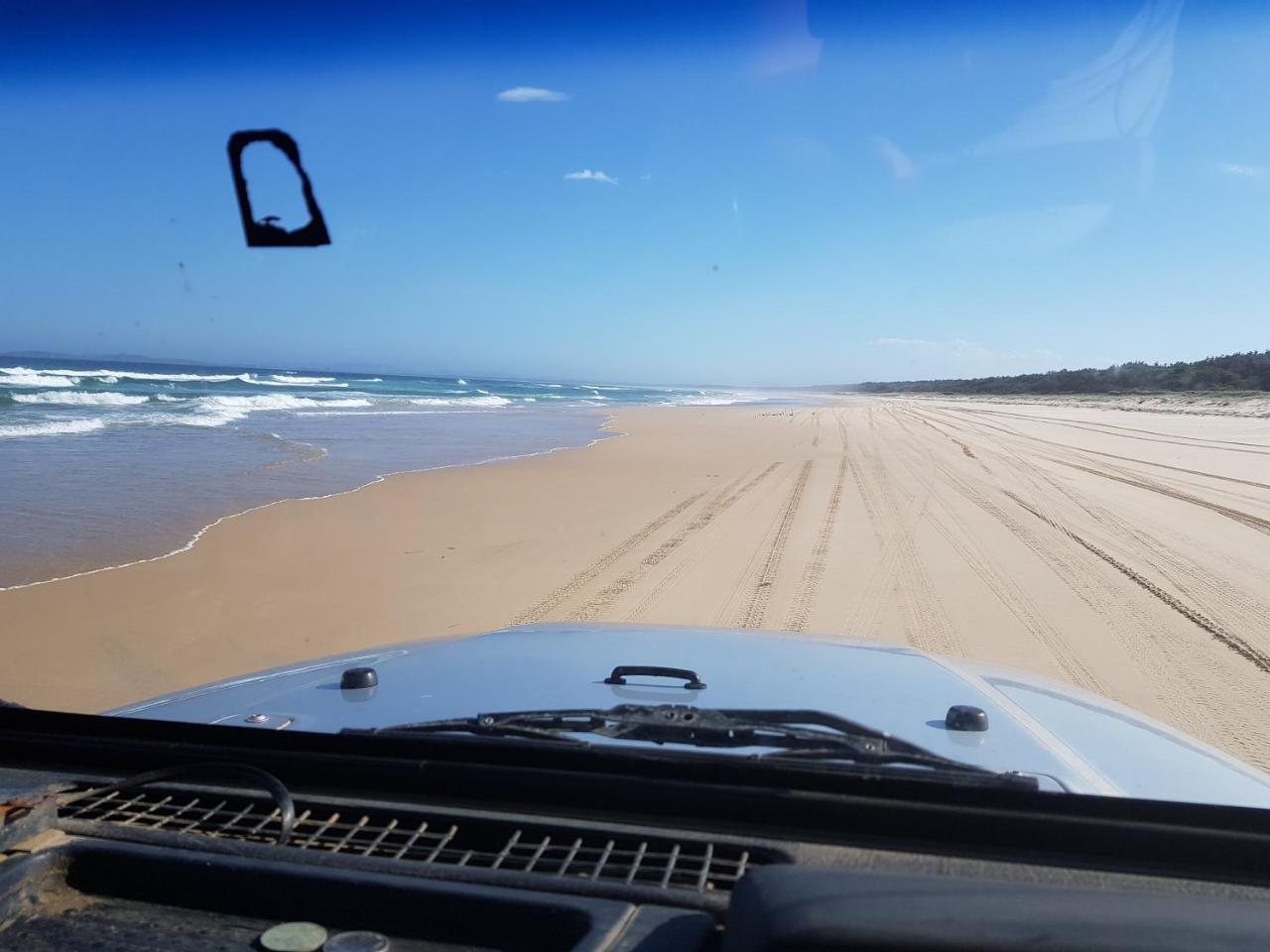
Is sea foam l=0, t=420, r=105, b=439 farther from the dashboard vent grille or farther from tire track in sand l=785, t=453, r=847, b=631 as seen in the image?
the dashboard vent grille

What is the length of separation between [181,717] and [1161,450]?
847 inches

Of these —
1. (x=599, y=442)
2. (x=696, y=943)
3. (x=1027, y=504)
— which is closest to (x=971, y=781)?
(x=696, y=943)

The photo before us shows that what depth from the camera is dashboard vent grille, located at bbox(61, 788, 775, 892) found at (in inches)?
75.1

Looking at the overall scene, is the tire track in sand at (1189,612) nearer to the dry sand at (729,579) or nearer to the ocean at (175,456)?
the dry sand at (729,579)

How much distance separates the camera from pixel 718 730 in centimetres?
246

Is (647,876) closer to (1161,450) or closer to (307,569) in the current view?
(307,569)

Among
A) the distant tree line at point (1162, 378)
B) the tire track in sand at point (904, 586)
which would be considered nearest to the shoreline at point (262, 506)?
the tire track in sand at point (904, 586)

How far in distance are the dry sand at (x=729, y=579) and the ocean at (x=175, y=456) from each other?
0.77m

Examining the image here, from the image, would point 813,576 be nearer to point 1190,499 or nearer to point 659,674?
point 659,674

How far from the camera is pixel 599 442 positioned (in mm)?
21594

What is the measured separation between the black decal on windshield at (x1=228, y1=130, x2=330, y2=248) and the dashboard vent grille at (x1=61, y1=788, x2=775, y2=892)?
1.66 m

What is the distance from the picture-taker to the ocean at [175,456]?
912 cm

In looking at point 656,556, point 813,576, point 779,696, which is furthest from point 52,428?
point 779,696

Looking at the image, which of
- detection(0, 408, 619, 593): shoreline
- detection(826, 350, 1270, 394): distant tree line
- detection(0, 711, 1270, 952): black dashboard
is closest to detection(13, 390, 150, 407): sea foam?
detection(0, 408, 619, 593): shoreline
